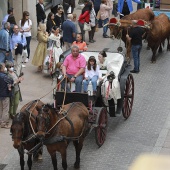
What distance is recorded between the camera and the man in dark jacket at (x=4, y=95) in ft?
45.9

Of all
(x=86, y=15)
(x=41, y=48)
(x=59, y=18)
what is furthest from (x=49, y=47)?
(x=86, y=15)

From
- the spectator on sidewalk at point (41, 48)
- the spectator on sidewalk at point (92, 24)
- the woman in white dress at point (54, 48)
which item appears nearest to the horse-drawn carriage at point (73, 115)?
the woman in white dress at point (54, 48)

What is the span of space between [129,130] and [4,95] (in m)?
3.06

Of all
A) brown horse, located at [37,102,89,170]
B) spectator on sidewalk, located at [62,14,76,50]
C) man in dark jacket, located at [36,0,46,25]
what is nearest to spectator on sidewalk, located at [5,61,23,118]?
brown horse, located at [37,102,89,170]

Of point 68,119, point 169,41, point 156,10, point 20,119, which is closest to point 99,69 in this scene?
point 68,119

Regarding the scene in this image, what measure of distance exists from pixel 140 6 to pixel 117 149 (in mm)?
11227

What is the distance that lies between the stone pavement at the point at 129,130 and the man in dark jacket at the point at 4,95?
0.77 ft

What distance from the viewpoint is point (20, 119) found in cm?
1127

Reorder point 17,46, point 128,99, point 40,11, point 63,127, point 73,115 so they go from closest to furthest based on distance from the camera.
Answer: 1. point 63,127
2. point 73,115
3. point 128,99
4. point 17,46
5. point 40,11

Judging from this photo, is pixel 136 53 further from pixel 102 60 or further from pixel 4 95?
pixel 4 95

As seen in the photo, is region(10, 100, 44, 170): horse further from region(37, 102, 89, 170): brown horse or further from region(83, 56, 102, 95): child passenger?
region(83, 56, 102, 95): child passenger

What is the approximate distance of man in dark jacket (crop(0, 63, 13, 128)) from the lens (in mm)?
14000

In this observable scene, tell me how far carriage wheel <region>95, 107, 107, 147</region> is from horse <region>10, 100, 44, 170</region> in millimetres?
1639

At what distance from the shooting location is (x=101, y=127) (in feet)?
44.8
